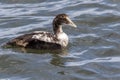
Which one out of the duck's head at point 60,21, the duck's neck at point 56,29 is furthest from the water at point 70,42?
the duck's head at point 60,21

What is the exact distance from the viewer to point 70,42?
1590cm

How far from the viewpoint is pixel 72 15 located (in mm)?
18516

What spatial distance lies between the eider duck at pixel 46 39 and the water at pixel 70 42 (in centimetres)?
20

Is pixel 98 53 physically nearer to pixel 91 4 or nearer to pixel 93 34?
pixel 93 34

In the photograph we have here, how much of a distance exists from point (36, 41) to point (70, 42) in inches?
41.3

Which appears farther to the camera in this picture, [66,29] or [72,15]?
[72,15]

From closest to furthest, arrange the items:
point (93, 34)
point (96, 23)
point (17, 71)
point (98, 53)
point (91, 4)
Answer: point (17, 71)
point (98, 53)
point (93, 34)
point (96, 23)
point (91, 4)

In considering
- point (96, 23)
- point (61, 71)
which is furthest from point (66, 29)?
point (61, 71)

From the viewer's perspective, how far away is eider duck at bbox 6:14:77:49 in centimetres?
1531

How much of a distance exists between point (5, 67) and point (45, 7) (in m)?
6.02

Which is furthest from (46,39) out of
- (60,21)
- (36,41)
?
(60,21)

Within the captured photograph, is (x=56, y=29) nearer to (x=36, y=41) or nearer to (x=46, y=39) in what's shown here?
(x=46, y=39)

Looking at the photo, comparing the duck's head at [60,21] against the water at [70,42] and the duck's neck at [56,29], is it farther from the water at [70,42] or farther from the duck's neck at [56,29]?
the water at [70,42]

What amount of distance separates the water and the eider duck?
20 cm
